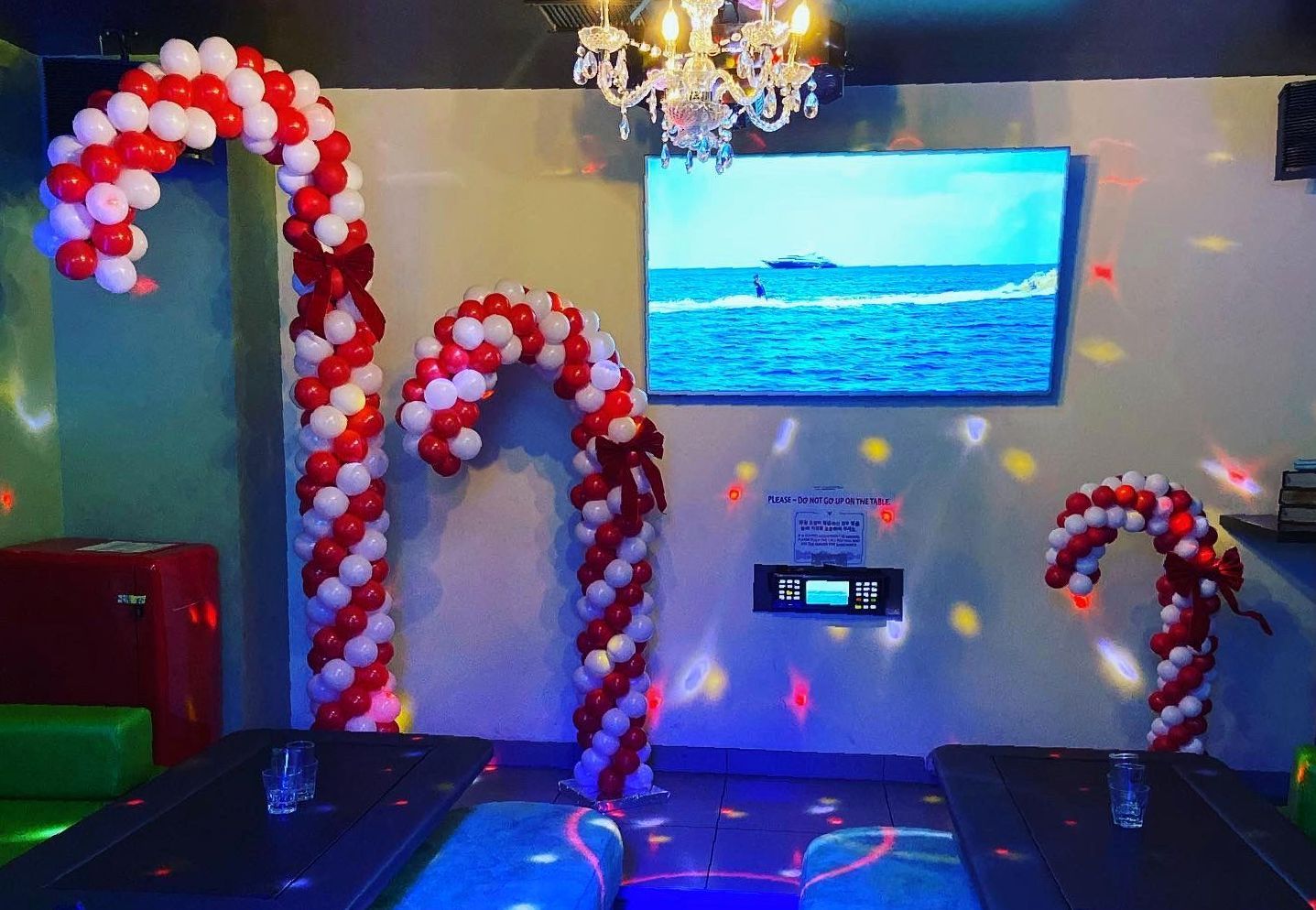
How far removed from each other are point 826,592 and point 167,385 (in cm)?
239

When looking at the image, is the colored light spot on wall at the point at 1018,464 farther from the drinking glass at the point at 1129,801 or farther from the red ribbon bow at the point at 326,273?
the red ribbon bow at the point at 326,273

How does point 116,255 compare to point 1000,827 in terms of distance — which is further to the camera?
point 116,255

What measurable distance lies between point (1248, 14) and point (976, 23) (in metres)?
0.73

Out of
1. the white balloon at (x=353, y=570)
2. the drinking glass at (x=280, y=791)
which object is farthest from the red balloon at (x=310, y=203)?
the drinking glass at (x=280, y=791)

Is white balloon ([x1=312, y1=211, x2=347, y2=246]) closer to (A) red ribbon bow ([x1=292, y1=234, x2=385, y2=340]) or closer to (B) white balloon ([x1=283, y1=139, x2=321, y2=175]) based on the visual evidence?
(A) red ribbon bow ([x1=292, y1=234, x2=385, y2=340])

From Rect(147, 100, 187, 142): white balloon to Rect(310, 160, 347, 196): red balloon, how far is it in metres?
0.46

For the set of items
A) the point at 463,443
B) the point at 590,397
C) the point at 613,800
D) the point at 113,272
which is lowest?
the point at 613,800

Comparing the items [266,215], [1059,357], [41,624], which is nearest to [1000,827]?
[1059,357]

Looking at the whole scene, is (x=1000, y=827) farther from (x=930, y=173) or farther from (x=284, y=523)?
(x=284, y=523)

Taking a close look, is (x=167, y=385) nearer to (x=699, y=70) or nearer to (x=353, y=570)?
(x=353, y=570)

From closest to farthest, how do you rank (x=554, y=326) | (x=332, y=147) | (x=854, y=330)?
(x=332, y=147), (x=554, y=326), (x=854, y=330)

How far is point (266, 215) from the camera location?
3.91 metres

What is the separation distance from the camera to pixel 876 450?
3877mm

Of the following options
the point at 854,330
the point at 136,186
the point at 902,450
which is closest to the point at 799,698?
the point at 902,450
